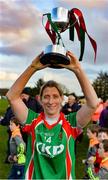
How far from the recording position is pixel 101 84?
74000mm

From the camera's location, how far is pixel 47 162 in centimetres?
475

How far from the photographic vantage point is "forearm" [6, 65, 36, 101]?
15.5ft

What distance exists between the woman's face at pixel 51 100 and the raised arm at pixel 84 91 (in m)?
0.22

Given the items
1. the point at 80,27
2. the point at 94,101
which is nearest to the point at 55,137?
the point at 94,101

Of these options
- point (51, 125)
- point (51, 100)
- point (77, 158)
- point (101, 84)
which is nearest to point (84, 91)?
point (51, 100)

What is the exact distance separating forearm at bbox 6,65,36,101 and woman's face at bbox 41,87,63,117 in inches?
8.3

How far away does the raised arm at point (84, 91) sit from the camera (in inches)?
183

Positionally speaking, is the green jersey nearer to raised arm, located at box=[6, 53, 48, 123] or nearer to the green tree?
raised arm, located at box=[6, 53, 48, 123]

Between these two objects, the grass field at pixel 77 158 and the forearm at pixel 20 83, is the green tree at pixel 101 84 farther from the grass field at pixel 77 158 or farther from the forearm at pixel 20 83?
the forearm at pixel 20 83

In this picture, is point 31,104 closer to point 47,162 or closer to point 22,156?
point 22,156

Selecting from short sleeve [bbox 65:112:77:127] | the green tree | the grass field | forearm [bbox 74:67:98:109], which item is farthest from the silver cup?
the green tree

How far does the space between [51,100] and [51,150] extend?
0.44 metres

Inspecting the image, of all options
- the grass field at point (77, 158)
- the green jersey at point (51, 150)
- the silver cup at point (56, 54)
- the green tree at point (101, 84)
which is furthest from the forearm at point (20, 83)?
the green tree at point (101, 84)

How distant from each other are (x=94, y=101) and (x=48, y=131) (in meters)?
0.49
